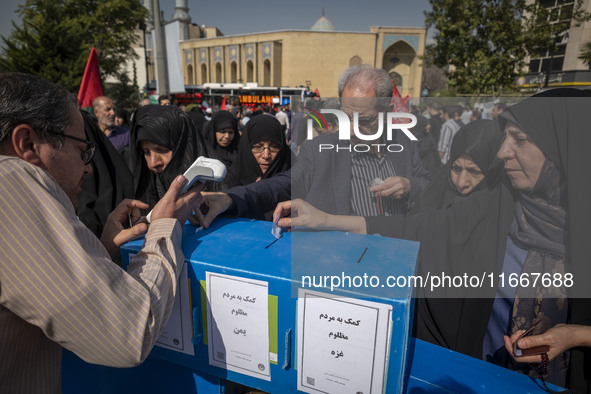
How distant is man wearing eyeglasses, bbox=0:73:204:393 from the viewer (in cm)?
68

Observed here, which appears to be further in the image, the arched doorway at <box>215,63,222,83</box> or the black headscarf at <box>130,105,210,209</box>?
the arched doorway at <box>215,63,222,83</box>

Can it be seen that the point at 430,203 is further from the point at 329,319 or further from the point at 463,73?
the point at 463,73

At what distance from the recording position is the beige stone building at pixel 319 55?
4034 cm

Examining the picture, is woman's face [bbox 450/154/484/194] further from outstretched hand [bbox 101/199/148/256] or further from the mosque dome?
the mosque dome

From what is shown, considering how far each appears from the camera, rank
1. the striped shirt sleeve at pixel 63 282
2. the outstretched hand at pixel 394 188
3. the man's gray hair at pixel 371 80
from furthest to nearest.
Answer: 1. the man's gray hair at pixel 371 80
2. the outstretched hand at pixel 394 188
3. the striped shirt sleeve at pixel 63 282

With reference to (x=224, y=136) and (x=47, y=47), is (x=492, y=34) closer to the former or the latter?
(x=224, y=136)

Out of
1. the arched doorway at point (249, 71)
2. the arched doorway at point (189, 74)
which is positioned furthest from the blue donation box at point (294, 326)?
the arched doorway at point (189, 74)

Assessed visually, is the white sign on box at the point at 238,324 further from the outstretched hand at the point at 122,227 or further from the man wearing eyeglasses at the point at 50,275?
the outstretched hand at the point at 122,227

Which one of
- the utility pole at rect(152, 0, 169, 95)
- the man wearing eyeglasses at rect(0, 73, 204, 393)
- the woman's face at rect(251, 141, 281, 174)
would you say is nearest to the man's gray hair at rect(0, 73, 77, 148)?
the man wearing eyeglasses at rect(0, 73, 204, 393)

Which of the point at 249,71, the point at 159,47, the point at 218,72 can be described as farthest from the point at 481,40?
the point at 218,72

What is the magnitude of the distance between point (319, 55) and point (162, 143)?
42.4m

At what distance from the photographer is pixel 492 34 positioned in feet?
40.0

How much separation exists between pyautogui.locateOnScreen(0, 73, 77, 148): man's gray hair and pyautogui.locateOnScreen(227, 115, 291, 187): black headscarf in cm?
A: 179

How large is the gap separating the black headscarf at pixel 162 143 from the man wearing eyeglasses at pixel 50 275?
3.28 ft
